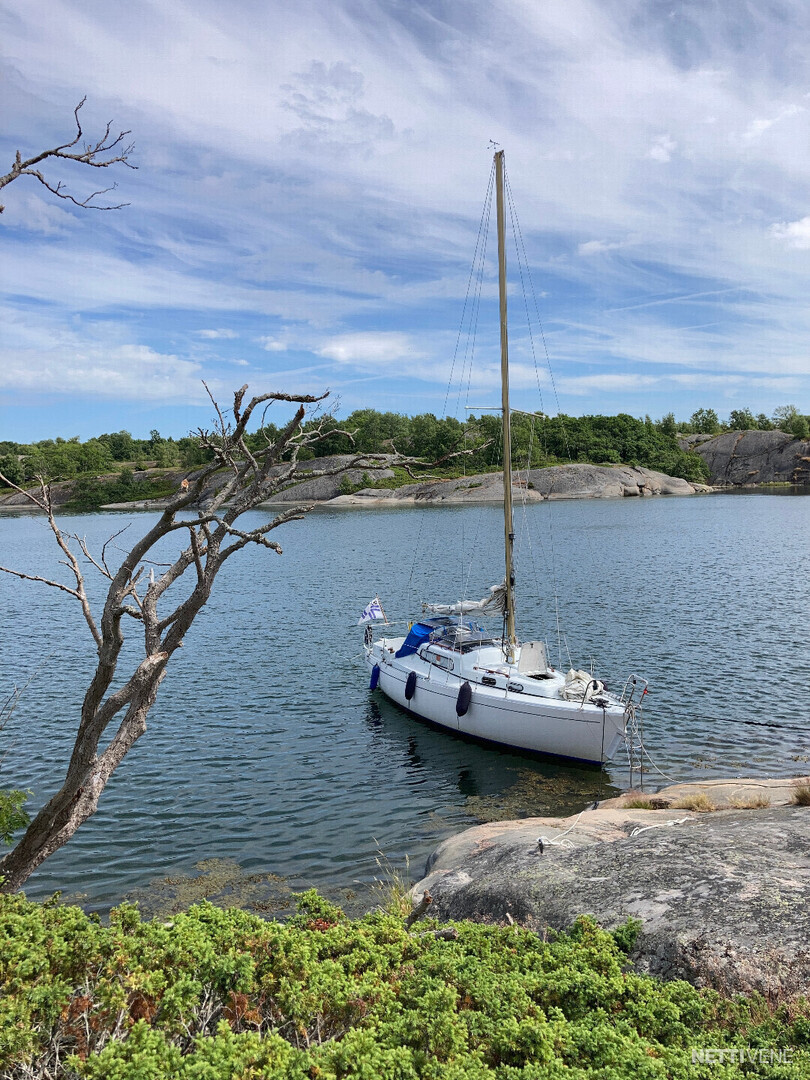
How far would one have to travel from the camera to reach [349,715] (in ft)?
86.0

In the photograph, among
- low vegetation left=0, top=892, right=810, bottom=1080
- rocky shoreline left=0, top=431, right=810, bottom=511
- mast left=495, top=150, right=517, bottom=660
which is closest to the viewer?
low vegetation left=0, top=892, right=810, bottom=1080

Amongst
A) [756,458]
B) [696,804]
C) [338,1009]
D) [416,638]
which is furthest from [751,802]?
[756,458]

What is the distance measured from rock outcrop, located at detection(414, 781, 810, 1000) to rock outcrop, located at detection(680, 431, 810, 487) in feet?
526

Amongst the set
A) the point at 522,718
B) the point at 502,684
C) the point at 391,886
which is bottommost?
the point at 391,886

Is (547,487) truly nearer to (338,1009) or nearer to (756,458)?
(756,458)

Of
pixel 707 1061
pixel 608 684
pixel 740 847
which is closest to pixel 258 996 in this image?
pixel 707 1061

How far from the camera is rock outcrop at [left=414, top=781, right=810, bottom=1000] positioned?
7.32m

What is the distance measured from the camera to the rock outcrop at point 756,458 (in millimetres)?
153250

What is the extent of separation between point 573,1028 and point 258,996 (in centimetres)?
268

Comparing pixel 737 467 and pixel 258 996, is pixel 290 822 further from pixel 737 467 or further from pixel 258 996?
pixel 737 467

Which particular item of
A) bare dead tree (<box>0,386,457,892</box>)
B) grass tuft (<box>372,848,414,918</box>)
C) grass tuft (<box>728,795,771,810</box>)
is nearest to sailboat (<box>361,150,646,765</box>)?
grass tuft (<box>728,795,771,810</box>)

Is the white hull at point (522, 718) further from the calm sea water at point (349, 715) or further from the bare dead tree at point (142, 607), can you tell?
the bare dead tree at point (142, 607)

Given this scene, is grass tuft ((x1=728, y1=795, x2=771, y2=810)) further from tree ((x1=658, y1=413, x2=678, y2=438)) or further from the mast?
tree ((x1=658, y1=413, x2=678, y2=438))

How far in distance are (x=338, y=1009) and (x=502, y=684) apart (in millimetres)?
16381
